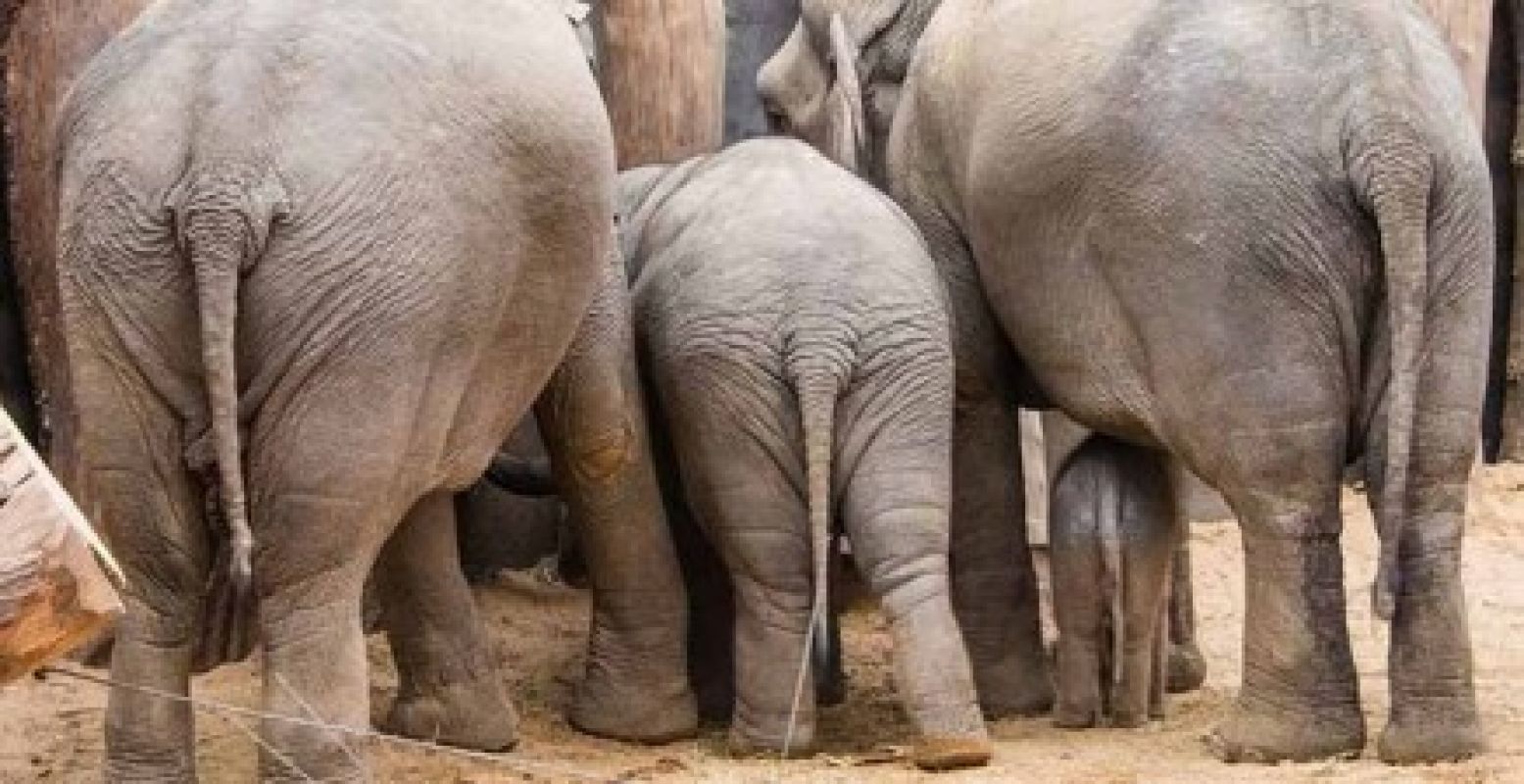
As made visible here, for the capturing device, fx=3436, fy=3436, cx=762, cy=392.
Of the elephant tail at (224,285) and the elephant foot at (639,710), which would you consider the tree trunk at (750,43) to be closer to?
the elephant foot at (639,710)

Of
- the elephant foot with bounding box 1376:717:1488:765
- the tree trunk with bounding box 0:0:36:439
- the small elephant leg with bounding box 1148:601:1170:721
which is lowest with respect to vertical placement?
the elephant foot with bounding box 1376:717:1488:765

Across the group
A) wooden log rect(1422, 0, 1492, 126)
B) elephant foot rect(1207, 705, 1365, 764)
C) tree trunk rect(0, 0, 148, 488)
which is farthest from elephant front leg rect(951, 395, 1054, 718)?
wooden log rect(1422, 0, 1492, 126)

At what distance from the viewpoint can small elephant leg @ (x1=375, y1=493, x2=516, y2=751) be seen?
7074mm

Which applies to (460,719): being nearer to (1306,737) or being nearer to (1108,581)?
(1108,581)

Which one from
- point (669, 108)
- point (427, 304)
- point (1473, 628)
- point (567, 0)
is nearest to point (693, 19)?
point (669, 108)

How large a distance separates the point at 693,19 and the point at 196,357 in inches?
129

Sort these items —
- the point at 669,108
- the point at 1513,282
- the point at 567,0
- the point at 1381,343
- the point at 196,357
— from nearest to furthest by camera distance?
the point at 196,357, the point at 1381,343, the point at 567,0, the point at 669,108, the point at 1513,282

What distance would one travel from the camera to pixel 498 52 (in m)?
6.13

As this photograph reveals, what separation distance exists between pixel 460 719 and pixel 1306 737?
1.72 meters

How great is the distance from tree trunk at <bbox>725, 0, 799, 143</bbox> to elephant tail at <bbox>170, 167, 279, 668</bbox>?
500 centimetres

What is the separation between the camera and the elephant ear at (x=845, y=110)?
8.44 m

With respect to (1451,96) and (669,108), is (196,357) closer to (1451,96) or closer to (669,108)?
(1451,96)

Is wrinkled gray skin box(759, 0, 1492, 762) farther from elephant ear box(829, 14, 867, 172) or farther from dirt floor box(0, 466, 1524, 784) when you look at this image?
elephant ear box(829, 14, 867, 172)

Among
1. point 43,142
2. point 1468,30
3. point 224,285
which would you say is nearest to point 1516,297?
point 1468,30
